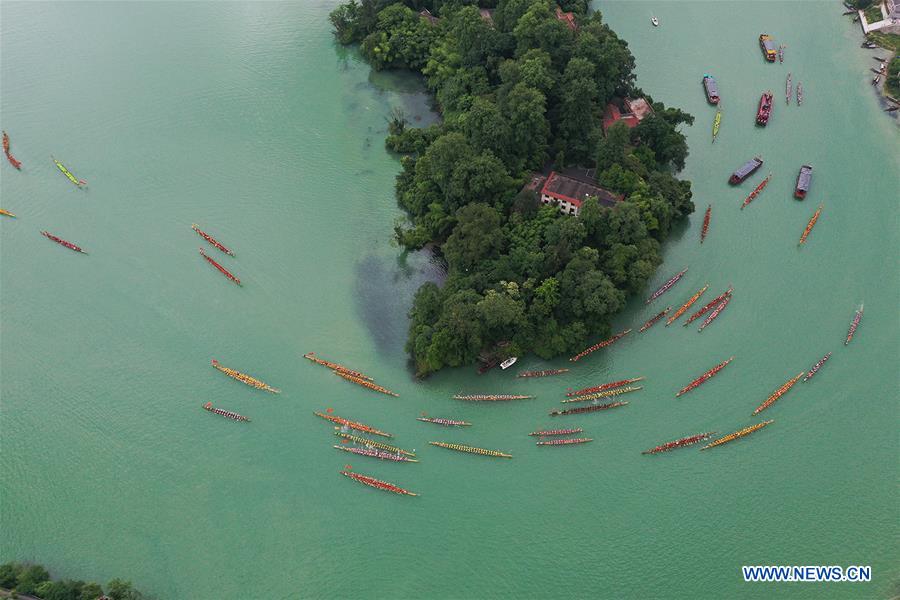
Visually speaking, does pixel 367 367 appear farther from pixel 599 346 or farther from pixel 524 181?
pixel 524 181

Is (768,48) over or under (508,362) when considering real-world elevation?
over

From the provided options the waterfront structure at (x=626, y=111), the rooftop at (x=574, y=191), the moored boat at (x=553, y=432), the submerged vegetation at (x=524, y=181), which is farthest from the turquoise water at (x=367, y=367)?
the rooftop at (x=574, y=191)

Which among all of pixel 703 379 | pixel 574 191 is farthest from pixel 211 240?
pixel 703 379

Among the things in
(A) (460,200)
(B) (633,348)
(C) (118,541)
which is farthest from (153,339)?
(B) (633,348)

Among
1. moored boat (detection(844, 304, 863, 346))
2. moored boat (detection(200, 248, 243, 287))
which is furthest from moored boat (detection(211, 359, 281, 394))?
moored boat (detection(844, 304, 863, 346))

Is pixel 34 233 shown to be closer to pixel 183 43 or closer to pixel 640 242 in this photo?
pixel 183 43
